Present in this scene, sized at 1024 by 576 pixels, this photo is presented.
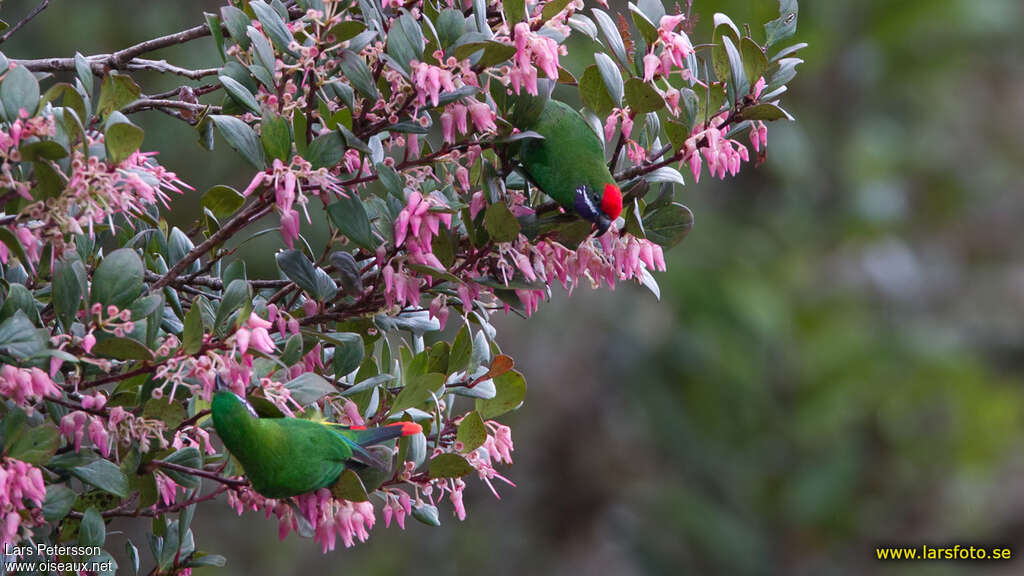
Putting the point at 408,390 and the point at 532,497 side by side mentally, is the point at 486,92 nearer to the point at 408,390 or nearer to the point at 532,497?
the point at 408,390

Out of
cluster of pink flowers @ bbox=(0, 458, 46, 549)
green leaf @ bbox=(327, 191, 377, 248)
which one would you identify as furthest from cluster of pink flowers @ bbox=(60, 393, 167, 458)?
green leaf @ bbox=(327, 191, 377, 248)

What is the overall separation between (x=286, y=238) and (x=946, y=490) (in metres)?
5.59

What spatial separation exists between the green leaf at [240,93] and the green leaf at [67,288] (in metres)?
0.36

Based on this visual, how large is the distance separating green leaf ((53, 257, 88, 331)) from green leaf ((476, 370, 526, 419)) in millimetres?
730

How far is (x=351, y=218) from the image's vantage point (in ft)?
5.51

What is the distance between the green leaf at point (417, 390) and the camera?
174 centimetres

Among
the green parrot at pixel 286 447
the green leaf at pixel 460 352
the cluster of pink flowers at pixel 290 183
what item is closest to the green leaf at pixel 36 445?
the green parrot at pixel 286 447

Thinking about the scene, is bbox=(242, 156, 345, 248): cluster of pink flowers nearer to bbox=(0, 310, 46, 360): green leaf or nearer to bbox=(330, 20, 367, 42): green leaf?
bbox=(330, 20, 367, 42): green leaf

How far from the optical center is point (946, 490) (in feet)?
20.1

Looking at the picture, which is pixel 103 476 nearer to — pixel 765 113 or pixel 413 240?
pixel 413 240

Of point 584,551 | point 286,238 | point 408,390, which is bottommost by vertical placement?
point 584,551

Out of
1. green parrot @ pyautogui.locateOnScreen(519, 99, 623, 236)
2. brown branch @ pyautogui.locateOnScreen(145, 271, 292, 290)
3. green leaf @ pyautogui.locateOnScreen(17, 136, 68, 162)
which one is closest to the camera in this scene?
green leaf @ pyautogui.locateOnScreen(17, 136, 68, 162)

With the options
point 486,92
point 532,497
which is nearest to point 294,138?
point 486,92

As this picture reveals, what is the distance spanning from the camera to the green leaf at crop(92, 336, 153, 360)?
1485 millimetres
